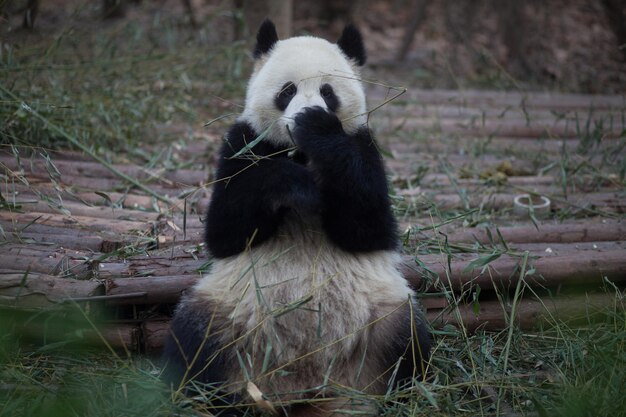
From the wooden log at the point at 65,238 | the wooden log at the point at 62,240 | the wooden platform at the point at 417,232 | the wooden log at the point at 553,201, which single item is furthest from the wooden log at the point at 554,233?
the wooden log at the point at 62,240

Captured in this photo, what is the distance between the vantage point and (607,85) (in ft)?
32.8

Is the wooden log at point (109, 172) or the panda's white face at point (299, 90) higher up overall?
the panda's white face at point (299, 90)

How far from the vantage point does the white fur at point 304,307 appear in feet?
11.4

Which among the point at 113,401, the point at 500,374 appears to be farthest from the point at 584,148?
the point at 113,401

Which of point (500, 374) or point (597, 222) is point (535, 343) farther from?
point (597, 222)

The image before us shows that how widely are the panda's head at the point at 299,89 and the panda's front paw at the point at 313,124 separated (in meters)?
0.06

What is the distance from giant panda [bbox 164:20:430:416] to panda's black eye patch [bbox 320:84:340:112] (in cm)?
12

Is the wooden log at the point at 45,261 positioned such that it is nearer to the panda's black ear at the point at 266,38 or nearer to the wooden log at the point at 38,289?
the wooden log at the point at 38,289

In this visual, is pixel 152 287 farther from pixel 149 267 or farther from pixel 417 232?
pixel 417 232

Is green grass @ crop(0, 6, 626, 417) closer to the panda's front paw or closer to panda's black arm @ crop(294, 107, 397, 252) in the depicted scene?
panda's black arm @ crop(294, 107, 397, 252)

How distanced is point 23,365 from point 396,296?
6.22 ft

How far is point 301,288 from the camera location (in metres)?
3.59

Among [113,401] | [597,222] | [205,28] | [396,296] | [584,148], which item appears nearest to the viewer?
[113,401]

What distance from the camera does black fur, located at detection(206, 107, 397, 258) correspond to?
11.4 ft
